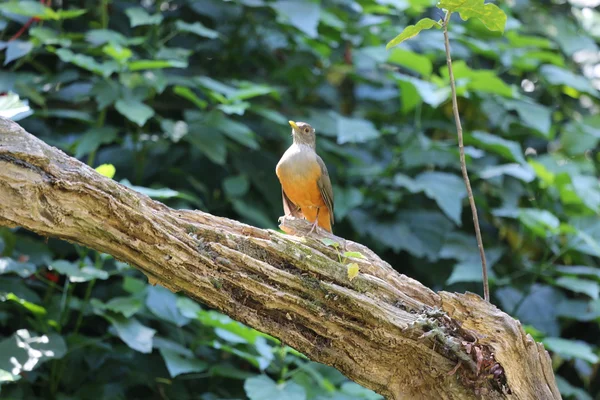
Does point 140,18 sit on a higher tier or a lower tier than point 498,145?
higher

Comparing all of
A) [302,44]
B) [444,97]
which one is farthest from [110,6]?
[444,97]

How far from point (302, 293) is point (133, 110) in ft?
6.20

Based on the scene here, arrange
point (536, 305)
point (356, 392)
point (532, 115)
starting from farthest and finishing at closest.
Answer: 1. point (532, 115)
2. point (536, 305)
3. point (356, 392)

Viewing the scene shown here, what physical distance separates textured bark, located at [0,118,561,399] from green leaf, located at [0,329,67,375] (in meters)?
1.05

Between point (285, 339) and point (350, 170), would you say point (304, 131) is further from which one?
point (285, 339)

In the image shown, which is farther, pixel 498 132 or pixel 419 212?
pixel 498 132

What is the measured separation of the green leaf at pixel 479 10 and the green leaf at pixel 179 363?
218cm

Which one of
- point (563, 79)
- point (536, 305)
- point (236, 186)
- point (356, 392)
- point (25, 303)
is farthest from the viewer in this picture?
point (563, 79)

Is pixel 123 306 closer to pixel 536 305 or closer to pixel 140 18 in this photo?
pixel 140 18

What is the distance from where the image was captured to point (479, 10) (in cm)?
241

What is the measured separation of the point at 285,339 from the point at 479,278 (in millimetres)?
2146

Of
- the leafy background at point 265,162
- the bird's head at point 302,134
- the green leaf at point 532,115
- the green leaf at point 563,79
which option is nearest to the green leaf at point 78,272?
the leafy background at point 265,162

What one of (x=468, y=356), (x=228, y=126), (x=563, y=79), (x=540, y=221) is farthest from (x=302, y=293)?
(x=563, y=79)

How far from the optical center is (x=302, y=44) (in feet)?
17.0
